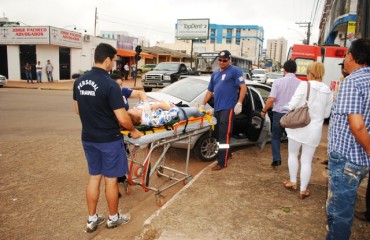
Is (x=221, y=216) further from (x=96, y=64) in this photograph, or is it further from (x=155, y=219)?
(x=96, y=64)

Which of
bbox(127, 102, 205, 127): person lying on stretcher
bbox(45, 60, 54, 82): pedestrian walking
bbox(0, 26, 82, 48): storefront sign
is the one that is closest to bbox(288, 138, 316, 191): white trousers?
bbox(127, 102, 205, 127): person lying on stretcher

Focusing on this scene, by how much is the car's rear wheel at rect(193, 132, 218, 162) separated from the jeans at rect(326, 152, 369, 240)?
3.32 m

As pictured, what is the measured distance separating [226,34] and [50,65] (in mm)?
99113

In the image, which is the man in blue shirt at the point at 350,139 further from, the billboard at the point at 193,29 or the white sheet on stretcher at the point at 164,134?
the billboard at the point at 193,29

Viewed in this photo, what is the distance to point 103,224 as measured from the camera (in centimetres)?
372

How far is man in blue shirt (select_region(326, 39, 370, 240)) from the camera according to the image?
2393mm

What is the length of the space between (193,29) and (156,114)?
4198 cm

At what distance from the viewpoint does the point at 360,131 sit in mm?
2359

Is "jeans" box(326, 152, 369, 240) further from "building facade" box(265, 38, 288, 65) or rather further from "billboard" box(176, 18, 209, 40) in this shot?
"building facade" box(265, 38, 288, 65)

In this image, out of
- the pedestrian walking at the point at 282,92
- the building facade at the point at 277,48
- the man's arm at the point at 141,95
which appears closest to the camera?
the man's arm at the point at 141,95

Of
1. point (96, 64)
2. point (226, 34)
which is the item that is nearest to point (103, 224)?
point (96, 64)

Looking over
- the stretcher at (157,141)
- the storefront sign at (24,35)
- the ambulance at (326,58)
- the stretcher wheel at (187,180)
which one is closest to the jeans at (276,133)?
the stretcher at (157,141)

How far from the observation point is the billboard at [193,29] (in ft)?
143

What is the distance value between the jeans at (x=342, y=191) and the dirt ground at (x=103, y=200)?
68 cm
